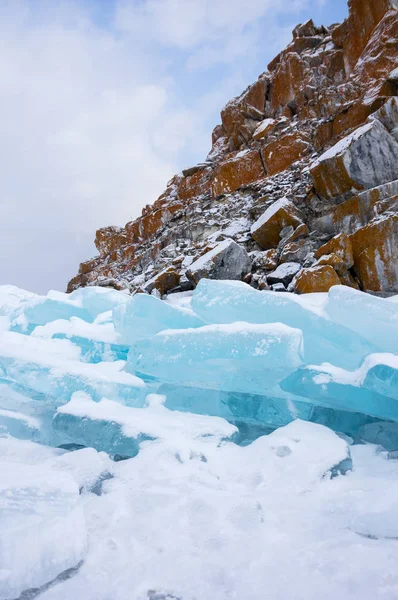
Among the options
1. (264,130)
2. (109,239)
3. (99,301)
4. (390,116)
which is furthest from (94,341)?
(109,239)

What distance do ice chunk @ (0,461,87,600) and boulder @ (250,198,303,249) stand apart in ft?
23.6

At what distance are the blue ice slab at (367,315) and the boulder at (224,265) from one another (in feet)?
12.1

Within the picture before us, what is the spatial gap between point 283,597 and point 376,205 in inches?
272

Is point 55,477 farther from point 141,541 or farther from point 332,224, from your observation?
point 332,224

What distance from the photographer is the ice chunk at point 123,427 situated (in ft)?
8.03

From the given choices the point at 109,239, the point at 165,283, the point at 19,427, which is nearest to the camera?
the point at 19,427

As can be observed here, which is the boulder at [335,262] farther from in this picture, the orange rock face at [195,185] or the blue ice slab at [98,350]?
the orange rock face at [195,185]

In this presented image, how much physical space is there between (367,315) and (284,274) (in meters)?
3.21

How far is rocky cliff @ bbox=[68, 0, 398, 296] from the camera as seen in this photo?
20.0 ft

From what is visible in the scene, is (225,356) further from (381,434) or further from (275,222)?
(275,222)

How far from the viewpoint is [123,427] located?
2480mm

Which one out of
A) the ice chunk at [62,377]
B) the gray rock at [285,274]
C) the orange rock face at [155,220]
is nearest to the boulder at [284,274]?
the gray rock at [285,274]

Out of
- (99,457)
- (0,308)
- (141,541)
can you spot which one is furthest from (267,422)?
(0,308)

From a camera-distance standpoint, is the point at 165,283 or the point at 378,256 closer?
the point at 378,256
